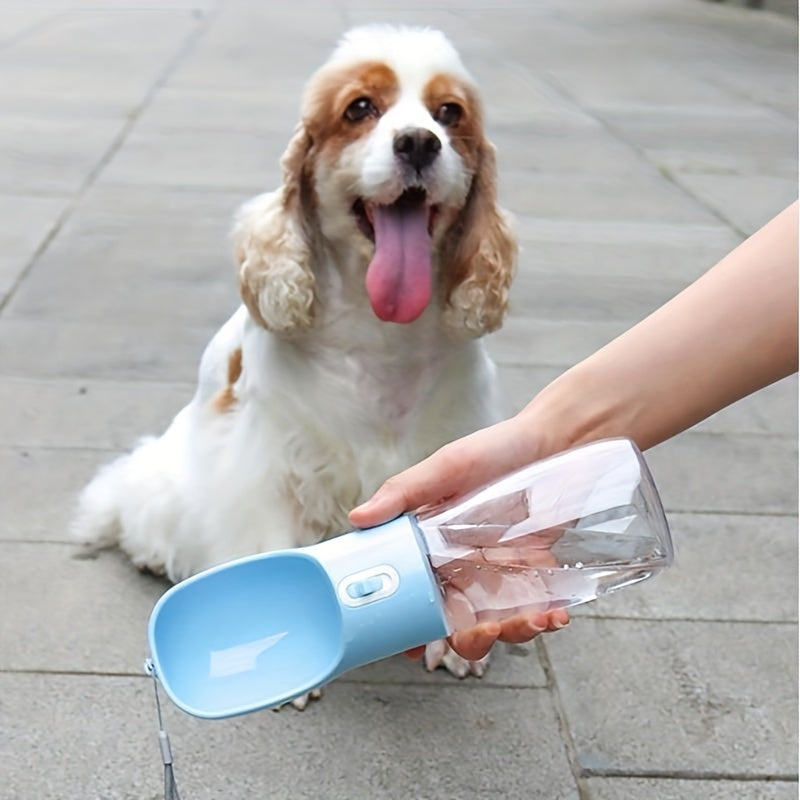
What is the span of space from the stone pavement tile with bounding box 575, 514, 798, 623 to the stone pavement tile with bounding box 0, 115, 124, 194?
536 centimetres

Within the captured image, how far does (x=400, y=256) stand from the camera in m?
3.13

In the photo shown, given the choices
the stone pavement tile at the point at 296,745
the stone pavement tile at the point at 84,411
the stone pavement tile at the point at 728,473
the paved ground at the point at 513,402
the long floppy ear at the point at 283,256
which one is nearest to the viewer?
the stone pavement tile at the point at 296,745

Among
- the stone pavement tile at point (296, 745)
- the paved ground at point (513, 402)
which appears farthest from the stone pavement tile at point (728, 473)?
the stone pavement tile at point (296, 745)

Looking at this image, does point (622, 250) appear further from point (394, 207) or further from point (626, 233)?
point (394, 207)

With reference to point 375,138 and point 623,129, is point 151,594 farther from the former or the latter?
point 623,129

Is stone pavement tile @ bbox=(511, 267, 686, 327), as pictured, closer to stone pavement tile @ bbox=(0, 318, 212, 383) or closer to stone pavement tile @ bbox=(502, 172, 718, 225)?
stone pavement tile @ bbox=(502, 172, 718, 225)

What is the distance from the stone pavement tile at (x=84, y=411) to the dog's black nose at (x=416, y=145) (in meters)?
2.06

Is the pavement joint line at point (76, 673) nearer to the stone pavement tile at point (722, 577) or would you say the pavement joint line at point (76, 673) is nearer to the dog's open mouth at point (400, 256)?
the dog's open mouth at point (400, 256)

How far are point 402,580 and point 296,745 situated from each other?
50.6 inches

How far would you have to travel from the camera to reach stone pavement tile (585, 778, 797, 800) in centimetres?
293

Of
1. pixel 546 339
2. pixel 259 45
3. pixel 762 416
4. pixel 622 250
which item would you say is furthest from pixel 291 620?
pixel 259 45

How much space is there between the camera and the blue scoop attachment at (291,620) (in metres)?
1.98

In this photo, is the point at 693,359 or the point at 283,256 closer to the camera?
the point at 693,359

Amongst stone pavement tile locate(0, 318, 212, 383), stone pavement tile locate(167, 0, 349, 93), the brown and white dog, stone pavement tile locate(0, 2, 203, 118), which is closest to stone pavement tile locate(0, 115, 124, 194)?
stone pavement tile locate(0, 2, 203, 118)
